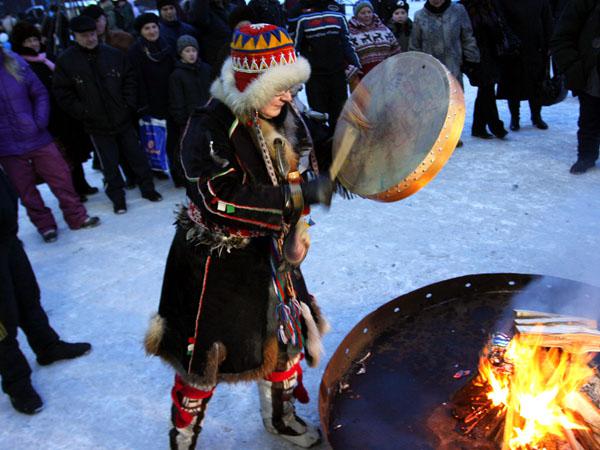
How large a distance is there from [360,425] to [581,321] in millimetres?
1035

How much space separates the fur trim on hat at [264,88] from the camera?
1.92 m

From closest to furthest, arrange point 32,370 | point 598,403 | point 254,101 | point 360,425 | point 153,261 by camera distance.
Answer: point 254,101 < point 598,403 < point 360,425 < point 32,370 < point 153,261

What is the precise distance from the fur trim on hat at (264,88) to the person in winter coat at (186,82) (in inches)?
146

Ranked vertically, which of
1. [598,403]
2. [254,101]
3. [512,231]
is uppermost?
[254,101]

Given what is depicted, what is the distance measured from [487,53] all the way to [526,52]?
0.44 m

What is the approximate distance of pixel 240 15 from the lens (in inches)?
238

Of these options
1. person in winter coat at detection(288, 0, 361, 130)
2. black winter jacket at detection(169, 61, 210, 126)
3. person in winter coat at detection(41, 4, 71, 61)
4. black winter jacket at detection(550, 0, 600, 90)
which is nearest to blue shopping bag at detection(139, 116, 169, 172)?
black winter jacket at detection(169, 61, 210, 126)

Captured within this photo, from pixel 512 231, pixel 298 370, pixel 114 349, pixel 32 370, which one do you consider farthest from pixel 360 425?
pixel 512 231

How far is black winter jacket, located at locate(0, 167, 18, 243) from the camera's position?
2758mm

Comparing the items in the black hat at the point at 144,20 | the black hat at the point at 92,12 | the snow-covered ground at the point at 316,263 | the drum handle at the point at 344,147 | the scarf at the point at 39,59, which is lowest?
the snow-covered ground at the point at 316,263

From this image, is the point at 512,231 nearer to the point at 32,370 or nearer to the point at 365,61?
the point at 365,61

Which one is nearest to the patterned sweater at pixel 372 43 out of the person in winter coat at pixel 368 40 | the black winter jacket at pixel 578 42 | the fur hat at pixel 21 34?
the person in winter coat at pixel 368 40

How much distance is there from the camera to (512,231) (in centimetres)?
431

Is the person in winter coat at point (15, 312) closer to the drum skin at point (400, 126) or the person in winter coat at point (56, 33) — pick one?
the drum skin at point (400, 126)
